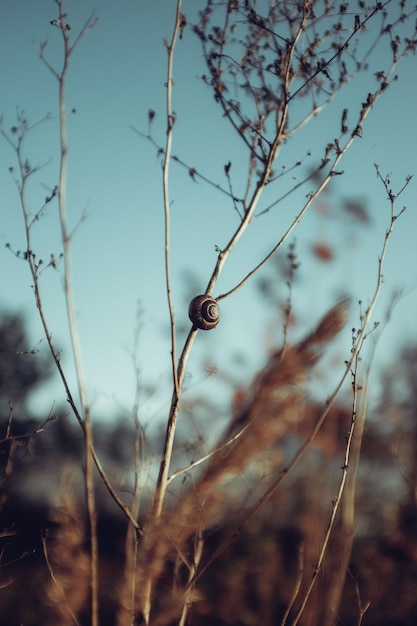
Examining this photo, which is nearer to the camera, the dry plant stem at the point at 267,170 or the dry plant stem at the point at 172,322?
the dry plant stem at the point at 172,322

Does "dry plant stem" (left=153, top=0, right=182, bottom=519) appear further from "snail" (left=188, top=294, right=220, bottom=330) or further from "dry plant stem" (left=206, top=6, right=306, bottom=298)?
"dry plant stem" (left=206, top=6, right=306, bottom=298)

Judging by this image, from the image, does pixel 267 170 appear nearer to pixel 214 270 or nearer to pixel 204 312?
pixel 214 270

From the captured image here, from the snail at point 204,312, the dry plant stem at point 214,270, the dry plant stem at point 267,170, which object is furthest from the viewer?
the dry plant stem at point 267,170

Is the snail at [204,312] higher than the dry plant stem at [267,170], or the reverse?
the dry plant stem at [267,170]

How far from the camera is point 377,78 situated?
2428mm

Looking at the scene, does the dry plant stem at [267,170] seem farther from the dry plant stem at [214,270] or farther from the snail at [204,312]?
the snail at [204,312]

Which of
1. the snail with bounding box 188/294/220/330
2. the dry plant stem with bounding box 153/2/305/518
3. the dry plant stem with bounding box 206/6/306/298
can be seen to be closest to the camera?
the dry plant stem with bounding box 153/2/305/518

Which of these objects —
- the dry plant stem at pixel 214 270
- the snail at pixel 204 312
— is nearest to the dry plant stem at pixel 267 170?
the dry plant stem at pixel 214 270

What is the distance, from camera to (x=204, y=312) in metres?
1.95

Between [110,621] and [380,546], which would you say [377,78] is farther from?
[110,621]

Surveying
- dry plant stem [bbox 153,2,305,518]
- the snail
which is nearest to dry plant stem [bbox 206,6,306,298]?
dry plant stem [bbox 153,2,305,518]

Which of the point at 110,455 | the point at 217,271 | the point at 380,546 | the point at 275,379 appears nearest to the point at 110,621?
the point at 380,546

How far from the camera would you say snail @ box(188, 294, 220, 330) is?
1934 mm

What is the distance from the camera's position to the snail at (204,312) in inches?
76.1
